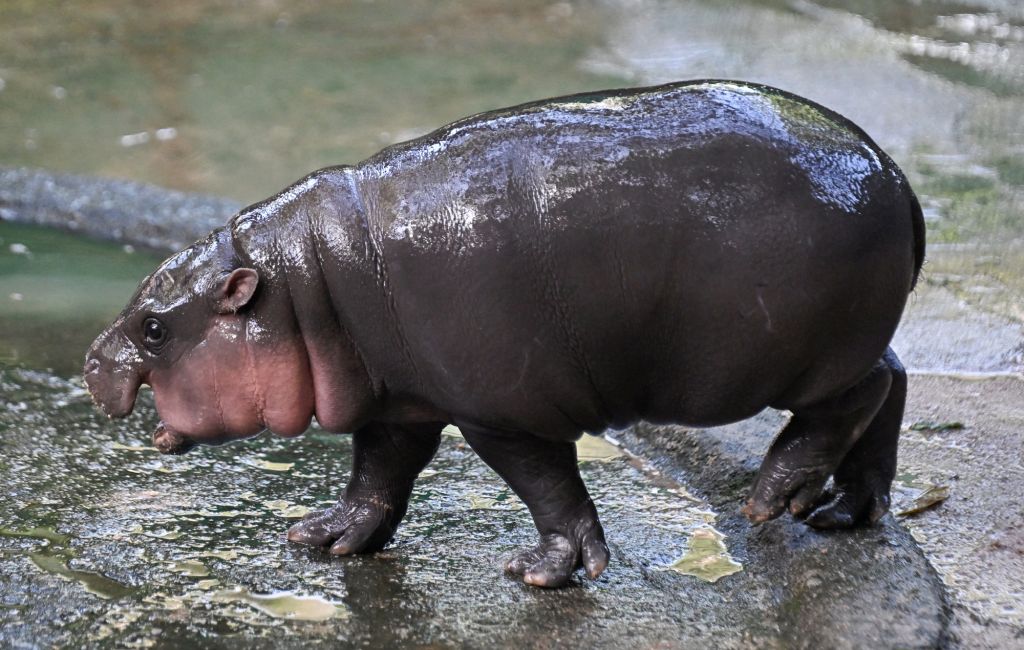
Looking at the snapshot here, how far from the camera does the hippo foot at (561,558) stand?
3.49m

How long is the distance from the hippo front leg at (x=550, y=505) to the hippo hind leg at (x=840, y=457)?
1.57 feet

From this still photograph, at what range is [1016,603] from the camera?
3359 mm

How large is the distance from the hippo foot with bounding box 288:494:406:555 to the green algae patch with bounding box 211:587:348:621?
0.33 meters

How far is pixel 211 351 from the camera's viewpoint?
343cm

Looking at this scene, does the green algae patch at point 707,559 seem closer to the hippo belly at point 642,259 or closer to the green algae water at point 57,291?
the hippo belly at point 642,259

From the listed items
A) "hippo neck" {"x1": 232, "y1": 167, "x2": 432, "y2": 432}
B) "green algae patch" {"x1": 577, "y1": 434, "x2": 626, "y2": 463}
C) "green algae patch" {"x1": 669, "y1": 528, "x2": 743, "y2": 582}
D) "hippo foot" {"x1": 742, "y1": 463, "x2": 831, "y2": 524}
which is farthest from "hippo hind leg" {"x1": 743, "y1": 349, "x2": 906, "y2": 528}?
"hippo neck" {"x1": 232, "y1": 167, "x2": 432, "y2": 432}

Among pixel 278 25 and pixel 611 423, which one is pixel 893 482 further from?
pixel 278 25

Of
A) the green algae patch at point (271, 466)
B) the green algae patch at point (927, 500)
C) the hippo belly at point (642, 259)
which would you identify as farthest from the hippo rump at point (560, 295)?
the green algae patch at point (271, 466)

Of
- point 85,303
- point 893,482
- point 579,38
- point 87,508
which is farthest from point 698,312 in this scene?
point 579,38

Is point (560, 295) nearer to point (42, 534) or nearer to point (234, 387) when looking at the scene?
point (234, 387)

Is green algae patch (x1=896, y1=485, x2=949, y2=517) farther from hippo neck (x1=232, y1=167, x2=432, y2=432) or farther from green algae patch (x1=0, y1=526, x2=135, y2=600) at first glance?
green algae patch (x1=0, y1=526, x2=135, y2=600)

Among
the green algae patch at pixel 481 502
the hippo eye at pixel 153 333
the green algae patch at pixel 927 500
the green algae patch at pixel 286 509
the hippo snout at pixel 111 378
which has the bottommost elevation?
the green algae patch at pixel 286 509

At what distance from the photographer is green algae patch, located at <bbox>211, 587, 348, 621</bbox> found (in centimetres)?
331

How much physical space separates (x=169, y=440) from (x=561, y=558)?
1.10 metres
